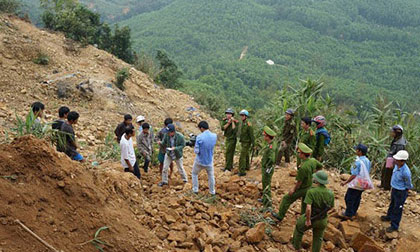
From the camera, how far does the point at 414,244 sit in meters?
4.61

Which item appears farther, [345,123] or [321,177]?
[345,123]

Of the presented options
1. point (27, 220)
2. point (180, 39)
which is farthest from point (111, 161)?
point (180, 39)

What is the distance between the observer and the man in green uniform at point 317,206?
3820mm

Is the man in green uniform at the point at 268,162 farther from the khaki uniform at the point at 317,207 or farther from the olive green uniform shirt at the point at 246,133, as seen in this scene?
the olive green uniform shirt at the point at 246,133

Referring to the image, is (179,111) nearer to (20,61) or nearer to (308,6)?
(20,61)

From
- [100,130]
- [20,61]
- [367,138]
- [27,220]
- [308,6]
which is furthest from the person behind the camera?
[308,6]

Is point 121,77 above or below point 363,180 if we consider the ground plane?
above

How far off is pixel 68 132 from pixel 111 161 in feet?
6.11

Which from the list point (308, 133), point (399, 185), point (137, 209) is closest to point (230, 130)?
point (308, 133)

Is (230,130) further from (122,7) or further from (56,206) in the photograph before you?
(122,7)

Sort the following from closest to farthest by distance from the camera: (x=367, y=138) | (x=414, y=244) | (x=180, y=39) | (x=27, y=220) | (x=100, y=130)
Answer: (x=27, y=220) < (x=414, y=244) < (x=367, y=138) < (x=100, y=130) < (x=180, y=39)

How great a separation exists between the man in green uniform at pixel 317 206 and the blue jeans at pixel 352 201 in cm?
130

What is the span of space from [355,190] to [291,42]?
6477 centimetres

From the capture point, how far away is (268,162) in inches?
195
